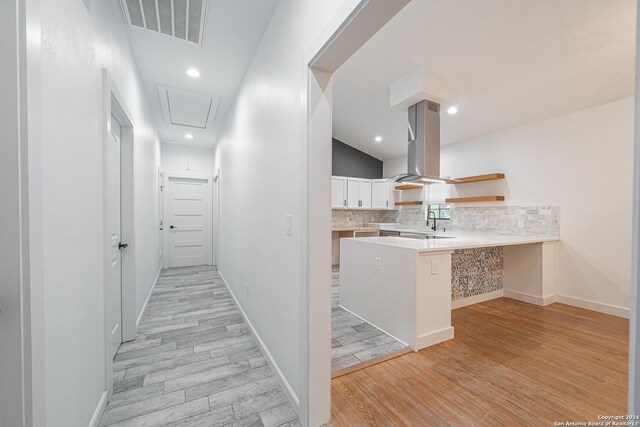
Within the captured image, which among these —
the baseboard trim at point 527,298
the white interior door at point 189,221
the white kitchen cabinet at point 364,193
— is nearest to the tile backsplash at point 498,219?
the white kitchen cabinet at point 364,193

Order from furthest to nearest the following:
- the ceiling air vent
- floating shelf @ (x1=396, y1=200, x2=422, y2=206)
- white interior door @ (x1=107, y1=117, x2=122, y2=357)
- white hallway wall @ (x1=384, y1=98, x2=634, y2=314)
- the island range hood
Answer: floating shelf @ (x1=396, y1=200, x2=422, y2=206) → the island range hood → white hallway wall @ (x1=384, y1=98, x2=634, y2=314) → white interior door @ (x1=107, y1=117, x2=122, y2=357) → the ceiling air vent

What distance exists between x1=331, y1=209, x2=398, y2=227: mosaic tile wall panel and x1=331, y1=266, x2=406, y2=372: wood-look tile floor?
3.07m

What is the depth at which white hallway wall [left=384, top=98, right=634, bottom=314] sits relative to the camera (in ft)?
9.57

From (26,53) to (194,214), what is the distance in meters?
5.33

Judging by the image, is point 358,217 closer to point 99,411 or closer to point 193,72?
point 193,72

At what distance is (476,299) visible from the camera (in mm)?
3455

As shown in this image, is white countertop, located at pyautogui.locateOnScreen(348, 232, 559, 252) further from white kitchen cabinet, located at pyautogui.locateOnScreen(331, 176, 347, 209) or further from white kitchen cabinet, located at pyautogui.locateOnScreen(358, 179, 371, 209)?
white kitchen cabinet, located at pyautogui.locateOnScreen(358, 179, 371, 209)

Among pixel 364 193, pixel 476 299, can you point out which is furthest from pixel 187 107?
pixel 476 299

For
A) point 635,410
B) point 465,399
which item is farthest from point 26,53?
point 465,399

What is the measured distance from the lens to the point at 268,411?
155 cm

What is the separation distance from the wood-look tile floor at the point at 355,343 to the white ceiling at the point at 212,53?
2.84m

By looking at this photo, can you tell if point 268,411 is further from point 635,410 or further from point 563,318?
point 563,318

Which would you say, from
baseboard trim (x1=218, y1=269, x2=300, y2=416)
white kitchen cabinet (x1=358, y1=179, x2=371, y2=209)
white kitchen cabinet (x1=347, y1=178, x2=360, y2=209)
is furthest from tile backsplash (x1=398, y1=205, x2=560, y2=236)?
baseboard trim (x1=218, y1=269, x2=300, y2=416)

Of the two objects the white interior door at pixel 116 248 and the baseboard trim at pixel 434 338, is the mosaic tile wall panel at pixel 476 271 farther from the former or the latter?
the white interior door at pixel 116 248
